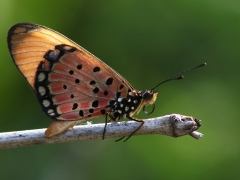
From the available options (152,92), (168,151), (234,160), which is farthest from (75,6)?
(234,160)

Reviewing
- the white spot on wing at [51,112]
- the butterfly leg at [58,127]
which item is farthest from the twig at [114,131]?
the white spot on wing at [51,112]

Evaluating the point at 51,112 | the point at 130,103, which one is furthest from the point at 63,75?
the point at 130,103

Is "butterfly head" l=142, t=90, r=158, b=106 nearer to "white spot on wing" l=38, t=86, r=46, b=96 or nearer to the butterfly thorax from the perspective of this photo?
the butterfly thorax

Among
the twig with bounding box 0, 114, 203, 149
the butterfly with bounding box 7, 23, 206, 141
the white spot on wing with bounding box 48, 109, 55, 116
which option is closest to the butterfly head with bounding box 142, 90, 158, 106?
the butterfly with bounding box 7, 23, 206, 141

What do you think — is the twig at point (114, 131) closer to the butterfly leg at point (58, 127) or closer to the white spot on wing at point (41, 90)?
the butterfly leg at point (58, 127)

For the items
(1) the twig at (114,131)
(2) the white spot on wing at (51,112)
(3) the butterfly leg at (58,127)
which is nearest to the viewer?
(1) the twig at (114,131)

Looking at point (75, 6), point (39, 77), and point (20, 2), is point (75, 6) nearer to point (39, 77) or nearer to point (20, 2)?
point (20, 2)

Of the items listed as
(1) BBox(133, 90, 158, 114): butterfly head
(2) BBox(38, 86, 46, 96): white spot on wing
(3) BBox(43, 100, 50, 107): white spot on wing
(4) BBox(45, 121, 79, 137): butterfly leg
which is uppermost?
(1) BBox(133, 90, 158, 114): butterfly head
